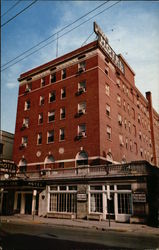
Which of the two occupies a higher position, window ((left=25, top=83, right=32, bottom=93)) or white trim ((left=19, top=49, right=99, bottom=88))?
white trim ((left=19, top=49, right=99, bottom=88))

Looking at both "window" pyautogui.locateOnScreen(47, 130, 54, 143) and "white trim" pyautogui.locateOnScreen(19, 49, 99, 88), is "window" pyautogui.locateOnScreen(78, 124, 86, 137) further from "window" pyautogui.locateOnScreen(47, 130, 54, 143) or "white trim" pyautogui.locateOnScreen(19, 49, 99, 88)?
"white trim" pyautogui.locateOnScreen(19, 49, 99, 88)

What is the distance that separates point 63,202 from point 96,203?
4.22m

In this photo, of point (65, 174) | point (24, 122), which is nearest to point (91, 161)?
point (65, 174)

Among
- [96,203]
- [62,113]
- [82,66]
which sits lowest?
[96,203]

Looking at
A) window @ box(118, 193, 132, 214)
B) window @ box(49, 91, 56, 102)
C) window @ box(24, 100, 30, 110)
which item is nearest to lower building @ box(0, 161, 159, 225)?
window @ box(118, 193, 132, 214)

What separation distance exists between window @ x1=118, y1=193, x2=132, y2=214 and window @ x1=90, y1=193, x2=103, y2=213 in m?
1.95

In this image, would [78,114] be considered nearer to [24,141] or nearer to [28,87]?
[24,141]

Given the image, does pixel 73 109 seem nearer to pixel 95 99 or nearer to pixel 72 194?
pixel 95 99

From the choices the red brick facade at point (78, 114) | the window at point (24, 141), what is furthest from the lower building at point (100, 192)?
the window at point (24, 141)

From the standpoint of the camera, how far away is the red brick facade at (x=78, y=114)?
30.2 metres

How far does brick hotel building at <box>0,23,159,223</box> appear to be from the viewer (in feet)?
69.4

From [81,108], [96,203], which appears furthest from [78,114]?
[96,203]

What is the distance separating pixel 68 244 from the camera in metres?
10.0

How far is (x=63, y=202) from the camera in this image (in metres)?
24.6
